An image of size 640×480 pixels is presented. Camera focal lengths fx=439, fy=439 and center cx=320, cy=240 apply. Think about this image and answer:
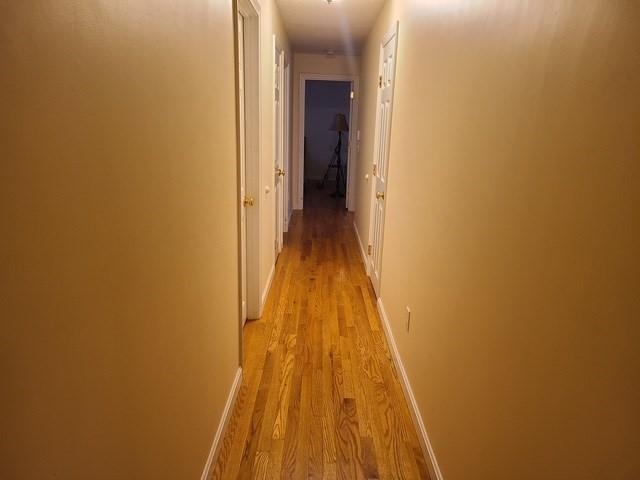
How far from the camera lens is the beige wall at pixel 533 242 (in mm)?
755

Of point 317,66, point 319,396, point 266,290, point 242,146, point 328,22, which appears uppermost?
point 328,22

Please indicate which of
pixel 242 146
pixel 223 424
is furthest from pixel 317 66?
pixel 223 424

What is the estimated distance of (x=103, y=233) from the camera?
844 mm

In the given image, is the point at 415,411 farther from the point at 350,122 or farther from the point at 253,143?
the point at 350,122

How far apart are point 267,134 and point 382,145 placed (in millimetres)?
957

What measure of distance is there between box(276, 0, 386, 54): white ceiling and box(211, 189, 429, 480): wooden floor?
2.38 m

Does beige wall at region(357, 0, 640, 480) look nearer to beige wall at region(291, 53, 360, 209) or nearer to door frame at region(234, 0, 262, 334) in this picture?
door frame at region(234, 0, 262, 334)

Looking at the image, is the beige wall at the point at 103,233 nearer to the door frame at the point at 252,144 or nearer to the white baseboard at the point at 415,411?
the white baseboard at the point at 415,411

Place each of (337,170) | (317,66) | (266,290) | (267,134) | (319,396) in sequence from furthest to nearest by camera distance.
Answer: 1. (337,170)
2. (317,66)
3. (266,290)
4. (267,134)
5. (319,396)

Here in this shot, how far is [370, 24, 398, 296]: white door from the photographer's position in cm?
320

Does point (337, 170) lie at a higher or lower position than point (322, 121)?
lower

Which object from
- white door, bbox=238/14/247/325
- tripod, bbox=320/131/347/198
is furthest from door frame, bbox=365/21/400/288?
tripod, bbox=320/131/347/198

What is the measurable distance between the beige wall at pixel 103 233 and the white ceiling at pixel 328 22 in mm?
2495

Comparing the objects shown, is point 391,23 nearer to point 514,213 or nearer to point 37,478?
point 514,213
